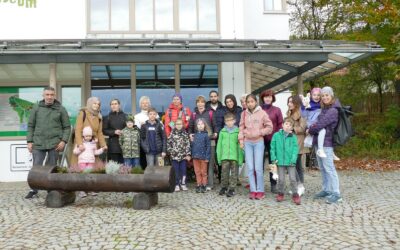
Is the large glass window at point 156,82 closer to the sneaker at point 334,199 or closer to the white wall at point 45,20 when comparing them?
the white wall at point 45,20

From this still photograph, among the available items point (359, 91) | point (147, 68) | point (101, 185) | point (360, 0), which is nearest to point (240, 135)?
point (101, 185)

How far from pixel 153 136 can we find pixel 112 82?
12.0 feet

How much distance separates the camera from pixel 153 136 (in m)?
8.10

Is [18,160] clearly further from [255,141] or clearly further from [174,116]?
[255,141]

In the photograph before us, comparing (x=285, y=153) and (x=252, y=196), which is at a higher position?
(x=285, y=153)

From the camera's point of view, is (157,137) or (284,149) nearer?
(284,149)

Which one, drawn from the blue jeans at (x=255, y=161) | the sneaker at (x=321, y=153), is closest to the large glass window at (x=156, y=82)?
the blue jeans at (x=255, y=161)

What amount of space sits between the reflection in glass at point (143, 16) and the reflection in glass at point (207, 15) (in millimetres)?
1356

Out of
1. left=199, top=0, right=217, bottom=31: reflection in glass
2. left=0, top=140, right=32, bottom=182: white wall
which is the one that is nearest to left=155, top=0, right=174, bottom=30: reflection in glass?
left=199, top=0, right=217, bottom=31: reflection in glass

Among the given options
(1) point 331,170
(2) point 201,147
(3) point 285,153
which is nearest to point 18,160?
(2) point 201,147

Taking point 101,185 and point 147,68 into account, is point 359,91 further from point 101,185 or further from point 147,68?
point 101,185

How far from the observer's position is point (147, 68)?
11.3 metres

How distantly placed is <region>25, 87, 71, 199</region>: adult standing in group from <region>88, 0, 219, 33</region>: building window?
4.35m

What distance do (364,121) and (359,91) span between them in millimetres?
2079
